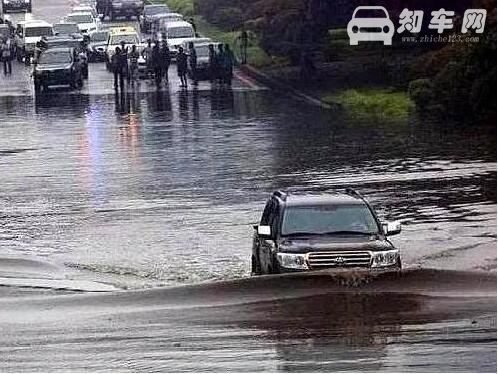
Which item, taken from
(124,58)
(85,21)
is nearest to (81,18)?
(85,21)

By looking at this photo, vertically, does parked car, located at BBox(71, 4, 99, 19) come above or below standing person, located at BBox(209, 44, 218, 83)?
above

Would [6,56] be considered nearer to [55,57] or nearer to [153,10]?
[55,57]

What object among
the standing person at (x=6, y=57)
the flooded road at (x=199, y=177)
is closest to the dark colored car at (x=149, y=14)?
the flooded road at (x=199, y=177)

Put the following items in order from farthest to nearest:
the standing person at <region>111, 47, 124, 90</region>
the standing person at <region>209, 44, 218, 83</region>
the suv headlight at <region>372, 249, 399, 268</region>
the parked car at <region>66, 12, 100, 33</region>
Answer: the standing person at <region>111, 47, 124, 90</region>
the parked car at <region>66, 12, 100, 33</region>
the standing person at <region>209, 44, 218, 83</region>
the suv headlight at <region>372, 249, 399, 268</region>

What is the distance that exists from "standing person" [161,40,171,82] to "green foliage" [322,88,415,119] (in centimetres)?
652

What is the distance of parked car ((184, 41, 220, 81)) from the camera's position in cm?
3359

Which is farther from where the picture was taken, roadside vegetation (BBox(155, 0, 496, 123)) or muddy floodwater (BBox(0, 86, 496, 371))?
roadside vegetation (BBox(155, 0, 496, 123))

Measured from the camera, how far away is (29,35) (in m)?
38.3

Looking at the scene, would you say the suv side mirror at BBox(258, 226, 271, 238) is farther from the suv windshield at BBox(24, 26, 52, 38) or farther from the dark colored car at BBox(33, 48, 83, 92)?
the dark colored car at BBox(33, 48, 83, 92)

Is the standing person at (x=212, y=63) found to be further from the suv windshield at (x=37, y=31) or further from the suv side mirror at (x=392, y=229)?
the suv side mirror at (x=392, y=229)

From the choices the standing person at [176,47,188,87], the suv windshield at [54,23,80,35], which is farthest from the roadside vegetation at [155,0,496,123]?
the suv windshield at [54,23,80,35]

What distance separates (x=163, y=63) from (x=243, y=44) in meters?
5.66

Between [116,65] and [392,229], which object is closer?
[392,229]

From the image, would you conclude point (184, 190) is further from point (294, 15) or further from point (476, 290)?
point (476, 290)
